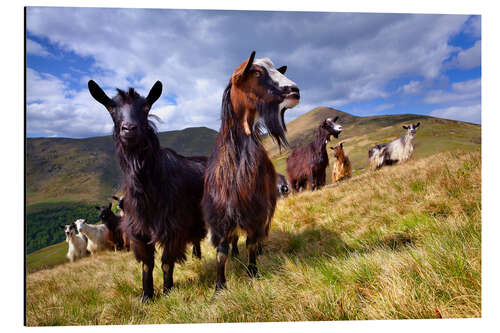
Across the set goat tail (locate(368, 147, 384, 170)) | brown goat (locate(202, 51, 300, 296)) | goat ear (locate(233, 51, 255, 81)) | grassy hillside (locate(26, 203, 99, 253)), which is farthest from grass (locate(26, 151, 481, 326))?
goat tail (locate(368, 147, 384, 170))

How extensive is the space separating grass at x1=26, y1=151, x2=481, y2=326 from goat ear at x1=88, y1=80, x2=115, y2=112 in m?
1.88

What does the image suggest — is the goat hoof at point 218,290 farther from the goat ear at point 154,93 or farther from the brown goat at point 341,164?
the brown goat at point 341,164

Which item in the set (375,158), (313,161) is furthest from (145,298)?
(375,158)

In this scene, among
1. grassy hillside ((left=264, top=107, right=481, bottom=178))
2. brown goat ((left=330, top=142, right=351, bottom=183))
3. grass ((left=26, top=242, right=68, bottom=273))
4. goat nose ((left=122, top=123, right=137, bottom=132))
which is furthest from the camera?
brown goat ((left=330, top=142, right=351, bottom=183))

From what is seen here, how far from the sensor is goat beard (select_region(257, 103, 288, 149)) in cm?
227

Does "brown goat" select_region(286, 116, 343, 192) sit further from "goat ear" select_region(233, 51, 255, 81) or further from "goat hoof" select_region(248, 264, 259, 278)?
"goat hoof" select_region(248, 264, 259, 278)

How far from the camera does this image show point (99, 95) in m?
2.21

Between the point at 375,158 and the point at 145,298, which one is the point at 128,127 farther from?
the point at 375,158

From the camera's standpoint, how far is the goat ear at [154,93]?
7.67ft

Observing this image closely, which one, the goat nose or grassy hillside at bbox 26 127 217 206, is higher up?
the goat nose

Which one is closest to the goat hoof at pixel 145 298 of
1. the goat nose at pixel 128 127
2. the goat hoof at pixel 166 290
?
the goat hoof at pixel 166 290

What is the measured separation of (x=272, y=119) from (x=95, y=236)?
939 centimetres

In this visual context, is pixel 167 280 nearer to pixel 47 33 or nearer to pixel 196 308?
pixel 196 308

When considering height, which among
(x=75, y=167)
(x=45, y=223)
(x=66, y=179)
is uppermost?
(x=75, y=167)
